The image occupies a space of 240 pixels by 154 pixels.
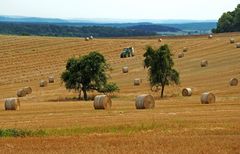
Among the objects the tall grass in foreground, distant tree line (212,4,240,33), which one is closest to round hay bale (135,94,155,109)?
the tall grass in foreground

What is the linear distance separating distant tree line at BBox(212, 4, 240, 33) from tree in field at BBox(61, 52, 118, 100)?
6550cm

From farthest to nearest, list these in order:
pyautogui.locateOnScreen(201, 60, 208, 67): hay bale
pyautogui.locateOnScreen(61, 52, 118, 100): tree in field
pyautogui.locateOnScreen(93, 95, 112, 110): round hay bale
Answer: pyautogui.locateOnScreen(201, 60, 208, 67): hay bale
pyautogui.locateOnScreen(61, 52, 118, 100): tree in field
pyautogui.locateOnScreen(93, 95, 112, 110): round hay bale

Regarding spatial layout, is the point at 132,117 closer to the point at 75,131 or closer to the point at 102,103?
the point at 75,131

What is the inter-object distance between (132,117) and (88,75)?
20.8 m

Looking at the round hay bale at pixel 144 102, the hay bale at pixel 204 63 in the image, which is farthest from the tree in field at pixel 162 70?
the hay bale at pixel 204 63

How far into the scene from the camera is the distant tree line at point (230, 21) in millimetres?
110938

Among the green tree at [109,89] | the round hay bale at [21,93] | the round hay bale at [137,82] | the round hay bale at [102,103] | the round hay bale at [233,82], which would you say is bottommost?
the round hay bale at [21,93]

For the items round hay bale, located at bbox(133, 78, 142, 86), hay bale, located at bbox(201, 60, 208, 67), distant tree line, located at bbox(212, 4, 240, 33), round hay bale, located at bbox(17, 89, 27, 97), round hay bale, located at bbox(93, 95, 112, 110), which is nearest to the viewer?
round hay bale, located at bbox(93, 95, 112, 110)

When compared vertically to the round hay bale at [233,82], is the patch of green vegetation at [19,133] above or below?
above

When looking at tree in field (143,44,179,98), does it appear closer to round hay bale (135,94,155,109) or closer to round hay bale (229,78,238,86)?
round hay bale (229,78,238,86)

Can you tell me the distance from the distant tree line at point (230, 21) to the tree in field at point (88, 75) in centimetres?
Answer: 6550

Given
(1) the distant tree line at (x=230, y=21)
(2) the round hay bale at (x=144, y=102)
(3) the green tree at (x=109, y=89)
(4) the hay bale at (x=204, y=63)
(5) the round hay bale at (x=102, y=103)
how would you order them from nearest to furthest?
(2) the round hay bale at (x=144, y=102) → (5) the round hay bale at (x=102, y=103) → (3) the green tree at (x=109, y=89) → (4) the hay bale at (x=204, y=63) → (1) the distant tree line at (x=230, y=21)

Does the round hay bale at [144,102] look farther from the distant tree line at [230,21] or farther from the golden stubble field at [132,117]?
the distant tree line at [230,21]

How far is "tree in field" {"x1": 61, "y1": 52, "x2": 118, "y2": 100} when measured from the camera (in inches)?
1913
